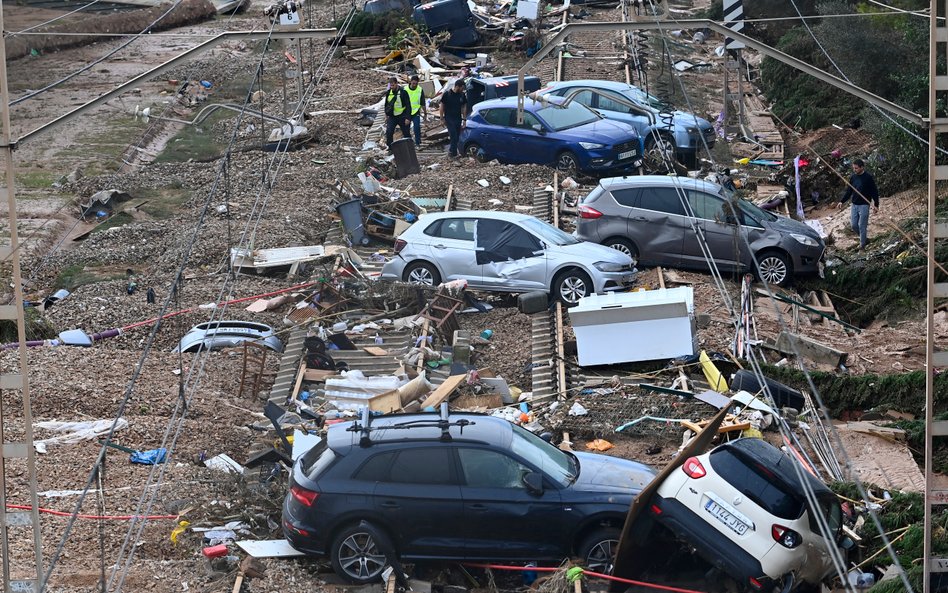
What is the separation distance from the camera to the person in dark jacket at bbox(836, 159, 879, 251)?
22719mm

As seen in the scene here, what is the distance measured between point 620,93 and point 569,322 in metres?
11.2

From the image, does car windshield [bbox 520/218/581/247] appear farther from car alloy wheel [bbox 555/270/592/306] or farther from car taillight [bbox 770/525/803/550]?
car taillight [bbox 770/525/803/550]

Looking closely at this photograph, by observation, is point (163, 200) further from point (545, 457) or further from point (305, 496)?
point (545, 457)

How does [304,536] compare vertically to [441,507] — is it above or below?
below

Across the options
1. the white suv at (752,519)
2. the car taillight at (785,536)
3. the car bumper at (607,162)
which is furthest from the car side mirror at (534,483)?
the car bumper at (607,162)

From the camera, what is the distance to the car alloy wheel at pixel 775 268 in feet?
69.9

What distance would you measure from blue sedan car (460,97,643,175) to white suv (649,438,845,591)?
15.1m

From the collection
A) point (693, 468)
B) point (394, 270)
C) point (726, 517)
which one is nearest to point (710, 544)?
point (726, 517)

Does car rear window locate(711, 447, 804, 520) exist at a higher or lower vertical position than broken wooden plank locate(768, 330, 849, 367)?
higher

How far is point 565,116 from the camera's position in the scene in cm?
2738

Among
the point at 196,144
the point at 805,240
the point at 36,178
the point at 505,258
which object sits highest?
the point at 505,258

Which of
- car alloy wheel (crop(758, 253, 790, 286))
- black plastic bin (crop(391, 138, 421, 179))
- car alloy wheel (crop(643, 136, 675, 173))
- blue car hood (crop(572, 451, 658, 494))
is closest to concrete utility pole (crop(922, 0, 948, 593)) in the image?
blue car hood (crop(572, 451, 658, 494))

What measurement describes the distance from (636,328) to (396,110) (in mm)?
12721

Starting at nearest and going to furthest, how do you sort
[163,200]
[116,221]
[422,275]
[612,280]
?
[612,280] → [422,275] → [116,221] → [163,200]
